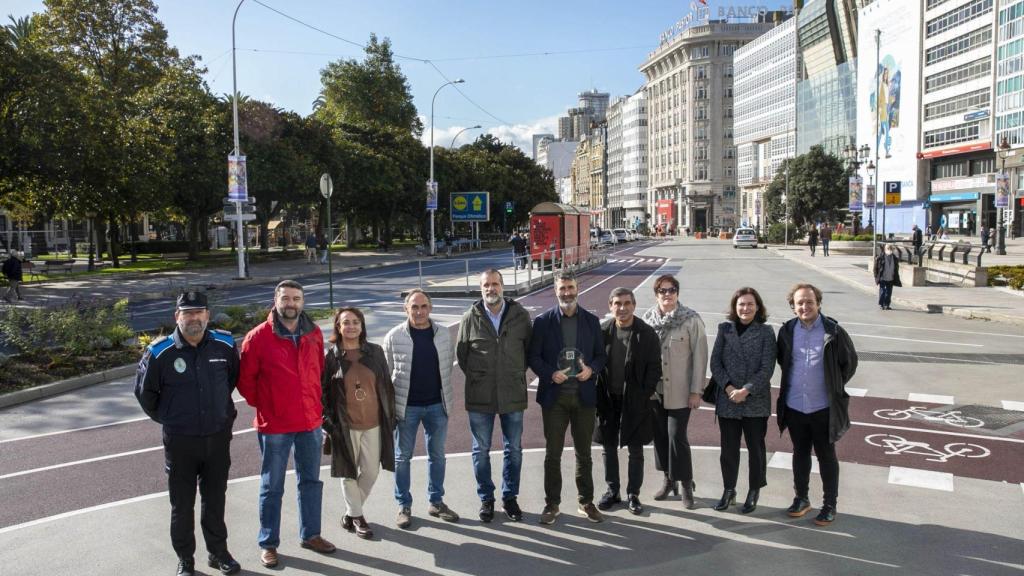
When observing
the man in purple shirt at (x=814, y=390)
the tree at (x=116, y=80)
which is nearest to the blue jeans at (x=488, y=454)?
the man in purple shirt at (x=814, y=390)

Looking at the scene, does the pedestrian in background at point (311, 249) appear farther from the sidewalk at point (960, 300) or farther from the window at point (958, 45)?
the window at point (958, 45)

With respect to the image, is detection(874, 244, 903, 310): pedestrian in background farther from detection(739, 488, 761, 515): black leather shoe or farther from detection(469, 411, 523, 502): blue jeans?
detection(469, 411, 523, 502): blue jeans

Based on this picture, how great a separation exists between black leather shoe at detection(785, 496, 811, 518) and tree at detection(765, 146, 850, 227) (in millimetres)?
69893

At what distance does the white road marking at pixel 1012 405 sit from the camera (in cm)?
943

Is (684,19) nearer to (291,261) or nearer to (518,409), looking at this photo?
(291,261)

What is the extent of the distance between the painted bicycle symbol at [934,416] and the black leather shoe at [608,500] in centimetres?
425

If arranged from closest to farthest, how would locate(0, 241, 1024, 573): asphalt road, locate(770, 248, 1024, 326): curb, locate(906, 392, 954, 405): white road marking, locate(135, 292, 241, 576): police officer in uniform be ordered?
locate(135, 292, 241, 576): police officer in uniform → locate(0, 241, 1024, 573): asphalt road → locate(906, 392, 954, 405): white road marking → locate(770, 248, 1024, 326): curb

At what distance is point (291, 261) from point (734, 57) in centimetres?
8972

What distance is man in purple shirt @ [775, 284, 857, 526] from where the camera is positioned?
5824mm

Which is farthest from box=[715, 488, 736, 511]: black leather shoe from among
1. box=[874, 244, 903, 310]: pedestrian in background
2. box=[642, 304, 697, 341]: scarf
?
box=[874, 244, 903, 310]: pedestrian in background

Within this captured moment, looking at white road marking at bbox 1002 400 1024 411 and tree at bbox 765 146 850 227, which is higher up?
tree at bbox 765 146 850 227

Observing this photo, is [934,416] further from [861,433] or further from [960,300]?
[960,300]

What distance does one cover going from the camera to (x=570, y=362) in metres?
5.92

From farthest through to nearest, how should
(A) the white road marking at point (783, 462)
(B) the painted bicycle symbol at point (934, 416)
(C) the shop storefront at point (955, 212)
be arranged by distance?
(C) the shop storefront at point (955, 212) < (B) the painted bicycle symbol at point (934, 416) < (A) the white road marking at point (783, 462)
